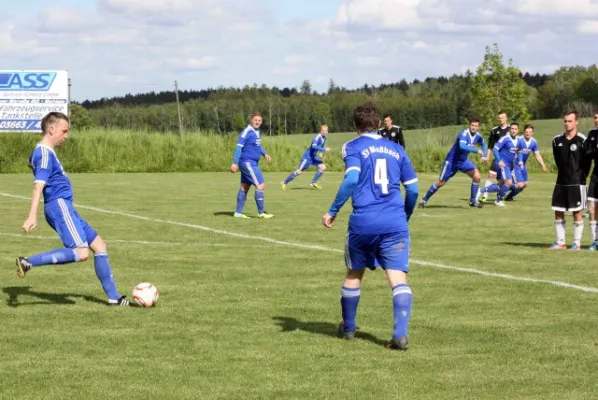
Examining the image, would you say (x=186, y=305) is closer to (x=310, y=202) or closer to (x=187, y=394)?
(x=187, y=394)

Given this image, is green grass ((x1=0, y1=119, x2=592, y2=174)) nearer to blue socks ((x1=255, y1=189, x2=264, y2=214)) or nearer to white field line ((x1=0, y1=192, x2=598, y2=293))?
white field line ((x1=0, y1=192, x2=598, y2=293))

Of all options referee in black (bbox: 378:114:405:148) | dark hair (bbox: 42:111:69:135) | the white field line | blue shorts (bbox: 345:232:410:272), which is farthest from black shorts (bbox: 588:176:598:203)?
referee in black (bbox: 378:114:405:148)

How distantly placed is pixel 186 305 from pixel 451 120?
4657 inches

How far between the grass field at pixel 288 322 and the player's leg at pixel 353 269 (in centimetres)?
16

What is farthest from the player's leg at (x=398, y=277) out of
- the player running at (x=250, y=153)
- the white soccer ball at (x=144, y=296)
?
the player running at (x=250, y=153)

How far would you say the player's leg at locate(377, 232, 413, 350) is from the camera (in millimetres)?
7895

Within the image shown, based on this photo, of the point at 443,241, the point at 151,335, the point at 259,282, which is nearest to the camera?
the point at 151,335

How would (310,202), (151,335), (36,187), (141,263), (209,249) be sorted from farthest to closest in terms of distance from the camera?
(310,202), (209,249), (141,263), (36,187), (151,335)

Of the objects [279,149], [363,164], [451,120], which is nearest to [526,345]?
[363,164]

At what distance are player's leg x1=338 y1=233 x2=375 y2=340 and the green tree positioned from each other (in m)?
61.5

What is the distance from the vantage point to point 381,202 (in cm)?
796

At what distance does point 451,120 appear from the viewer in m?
126

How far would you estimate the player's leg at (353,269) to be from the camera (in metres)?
8.06

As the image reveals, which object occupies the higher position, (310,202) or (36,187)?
(36,187)
